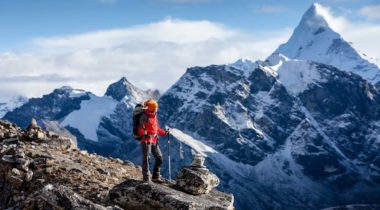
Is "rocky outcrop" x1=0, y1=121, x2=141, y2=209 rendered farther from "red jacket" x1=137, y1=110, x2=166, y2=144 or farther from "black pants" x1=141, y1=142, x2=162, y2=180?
"red jacket" x1=137, y1=110, x2=166, y2=144

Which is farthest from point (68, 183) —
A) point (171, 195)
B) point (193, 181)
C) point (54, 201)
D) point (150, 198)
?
point (54, 201)

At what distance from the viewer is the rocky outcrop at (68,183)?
64.2 ft

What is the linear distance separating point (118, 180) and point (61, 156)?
389 centimetres

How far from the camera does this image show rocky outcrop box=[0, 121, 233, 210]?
19.6 meters

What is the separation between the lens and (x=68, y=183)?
94.2 feet

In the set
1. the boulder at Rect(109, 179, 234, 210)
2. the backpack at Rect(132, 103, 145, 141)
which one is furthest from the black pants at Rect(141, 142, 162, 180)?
the boulder at Rect(109, 179, 234, 210)

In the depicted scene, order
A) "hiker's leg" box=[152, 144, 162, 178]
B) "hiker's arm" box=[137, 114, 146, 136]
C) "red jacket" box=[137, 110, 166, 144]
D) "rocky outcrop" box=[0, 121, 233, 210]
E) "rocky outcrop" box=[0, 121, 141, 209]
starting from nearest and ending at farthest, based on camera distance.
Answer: "rocky outcrop" box=[0, 121, 233, 210] < "hiker's arm" box=[137, 114, 146, 136] < "red jacket" box=[137, 110, 166, 144] < "rocky outcrop" box=[0, 121, 141, 209] < "hiker's leg" box=[152, 144, 162, 178]

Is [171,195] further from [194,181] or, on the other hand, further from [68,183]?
[68,183]

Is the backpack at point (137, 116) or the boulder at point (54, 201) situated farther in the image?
the backpack at point (137, 116)

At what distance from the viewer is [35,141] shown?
36938 millimetres

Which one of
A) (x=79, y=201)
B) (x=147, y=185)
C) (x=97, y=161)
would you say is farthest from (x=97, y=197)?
(x=97, y=161)

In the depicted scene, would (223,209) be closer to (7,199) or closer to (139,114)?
(139,114)

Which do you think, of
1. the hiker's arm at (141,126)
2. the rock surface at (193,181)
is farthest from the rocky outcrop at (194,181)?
the hiker's arm at (141,126)

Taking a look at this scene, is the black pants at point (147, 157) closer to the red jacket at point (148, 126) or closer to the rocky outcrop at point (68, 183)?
the red jacket at point (148, 126)
